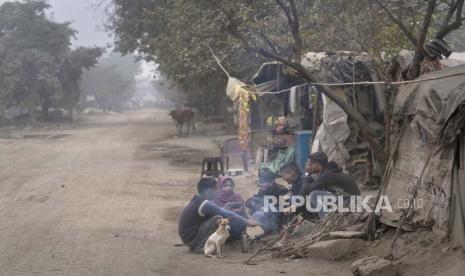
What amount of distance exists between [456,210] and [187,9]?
19.8ft

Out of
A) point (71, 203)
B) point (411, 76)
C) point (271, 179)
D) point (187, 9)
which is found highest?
point (187, 9)

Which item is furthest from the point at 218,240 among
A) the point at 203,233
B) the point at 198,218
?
the point at 198,218

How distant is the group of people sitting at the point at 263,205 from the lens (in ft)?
26.4

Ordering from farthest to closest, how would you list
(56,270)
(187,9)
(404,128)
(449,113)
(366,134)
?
(187,9), (366,134), (404,128), (56,270), (449,113)

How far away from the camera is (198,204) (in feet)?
26.6

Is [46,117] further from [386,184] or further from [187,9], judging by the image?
[386,184]

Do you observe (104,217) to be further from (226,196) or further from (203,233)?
(203,233)

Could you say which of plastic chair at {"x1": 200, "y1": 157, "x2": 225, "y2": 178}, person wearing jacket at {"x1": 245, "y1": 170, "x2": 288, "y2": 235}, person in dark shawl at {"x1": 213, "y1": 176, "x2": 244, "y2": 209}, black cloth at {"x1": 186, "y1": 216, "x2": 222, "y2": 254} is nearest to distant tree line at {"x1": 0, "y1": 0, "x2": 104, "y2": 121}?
plastic chair at {"x1": 200, "y1": 157, "x2": 225, "y2": 178}

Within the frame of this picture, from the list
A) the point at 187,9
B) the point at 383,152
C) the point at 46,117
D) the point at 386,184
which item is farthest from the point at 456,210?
the point at 46,117

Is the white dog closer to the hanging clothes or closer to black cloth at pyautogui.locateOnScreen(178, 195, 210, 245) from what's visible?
black cloth at pyautogui.locateOnScreen(178, 195, 210, 245)

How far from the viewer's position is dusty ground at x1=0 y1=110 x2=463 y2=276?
726 centimetres

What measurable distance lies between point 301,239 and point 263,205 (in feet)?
3.10

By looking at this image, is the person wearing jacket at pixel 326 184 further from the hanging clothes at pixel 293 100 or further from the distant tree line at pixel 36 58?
the distant tree line at pixel 36 58

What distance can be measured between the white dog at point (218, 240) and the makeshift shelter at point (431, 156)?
180cm
